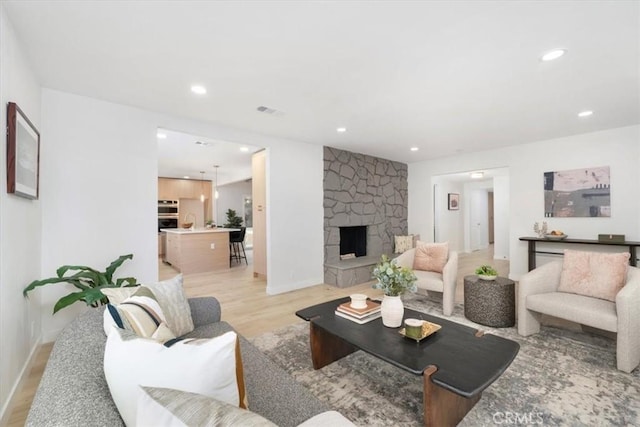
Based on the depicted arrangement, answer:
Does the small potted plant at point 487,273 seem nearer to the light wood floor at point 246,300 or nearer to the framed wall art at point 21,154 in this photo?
the light wood floor at point 246,300

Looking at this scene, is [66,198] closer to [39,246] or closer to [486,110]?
[39,246]

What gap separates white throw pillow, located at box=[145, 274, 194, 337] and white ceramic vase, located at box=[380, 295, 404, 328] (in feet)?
4.47

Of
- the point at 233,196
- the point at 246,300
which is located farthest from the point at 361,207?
the point at 233,196

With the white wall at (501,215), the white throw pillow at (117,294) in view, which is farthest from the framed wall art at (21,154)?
the white wall at (501,215)

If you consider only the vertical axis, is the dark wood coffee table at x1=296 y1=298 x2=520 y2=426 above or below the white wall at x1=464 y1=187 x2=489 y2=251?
below

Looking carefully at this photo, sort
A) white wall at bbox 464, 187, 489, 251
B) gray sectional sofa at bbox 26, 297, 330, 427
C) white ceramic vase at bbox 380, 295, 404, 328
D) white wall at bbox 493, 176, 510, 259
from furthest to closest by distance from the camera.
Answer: white wall at bbox 464, 187, 489, 251
white wall at bbox 493, 176, 510, 259
white ceramic vase at bbox 380, 295, 404, 328
gray sectional sofa at bbox 26, 297, 330, 427

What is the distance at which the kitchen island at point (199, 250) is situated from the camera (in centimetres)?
597

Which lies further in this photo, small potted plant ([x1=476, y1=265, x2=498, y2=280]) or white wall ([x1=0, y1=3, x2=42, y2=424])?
small potted plant ([x1=476, y1=265, x2=498, y2=280])

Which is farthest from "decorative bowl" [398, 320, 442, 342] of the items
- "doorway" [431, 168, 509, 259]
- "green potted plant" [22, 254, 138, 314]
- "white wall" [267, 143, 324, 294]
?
"doorway" [431, 168, 509, 259]

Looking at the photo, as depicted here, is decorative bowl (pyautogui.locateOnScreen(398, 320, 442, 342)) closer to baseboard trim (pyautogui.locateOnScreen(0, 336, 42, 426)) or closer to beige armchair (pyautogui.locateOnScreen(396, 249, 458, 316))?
beige armchair (pyautogui.locateOnScreen(396, 249, 458, 316))

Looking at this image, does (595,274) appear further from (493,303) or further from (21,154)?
(21,154)

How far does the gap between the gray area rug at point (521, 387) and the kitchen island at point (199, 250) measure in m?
3.92

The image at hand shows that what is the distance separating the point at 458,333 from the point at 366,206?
4087 mm

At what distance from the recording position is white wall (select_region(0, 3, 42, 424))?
1745 millimetres
